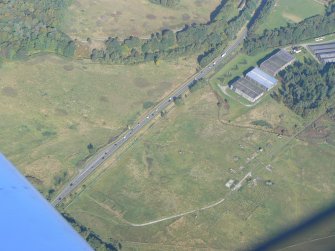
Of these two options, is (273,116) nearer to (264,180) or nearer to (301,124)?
(301,124)

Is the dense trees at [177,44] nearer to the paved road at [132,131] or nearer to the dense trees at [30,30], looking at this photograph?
the paved road at [132,131]

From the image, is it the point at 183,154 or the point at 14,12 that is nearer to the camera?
the point at 183,154

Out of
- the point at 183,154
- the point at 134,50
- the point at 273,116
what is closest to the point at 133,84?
the point at 134,50

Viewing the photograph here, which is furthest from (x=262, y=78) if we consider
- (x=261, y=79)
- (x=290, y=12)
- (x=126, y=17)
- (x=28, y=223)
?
(x=28, y=223)

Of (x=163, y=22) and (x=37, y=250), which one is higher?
(x=37, y=250)

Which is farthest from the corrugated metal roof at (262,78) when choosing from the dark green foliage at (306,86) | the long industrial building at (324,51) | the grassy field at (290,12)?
the grassy field at (290,12)

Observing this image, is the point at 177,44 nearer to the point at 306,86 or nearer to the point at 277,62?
the point at 277,62

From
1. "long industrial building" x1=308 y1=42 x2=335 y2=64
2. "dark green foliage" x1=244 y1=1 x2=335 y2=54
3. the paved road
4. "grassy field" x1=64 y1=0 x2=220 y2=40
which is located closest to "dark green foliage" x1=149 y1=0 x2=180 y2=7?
"grassy field" x1=64 y1=0 x2=220 y2=40
